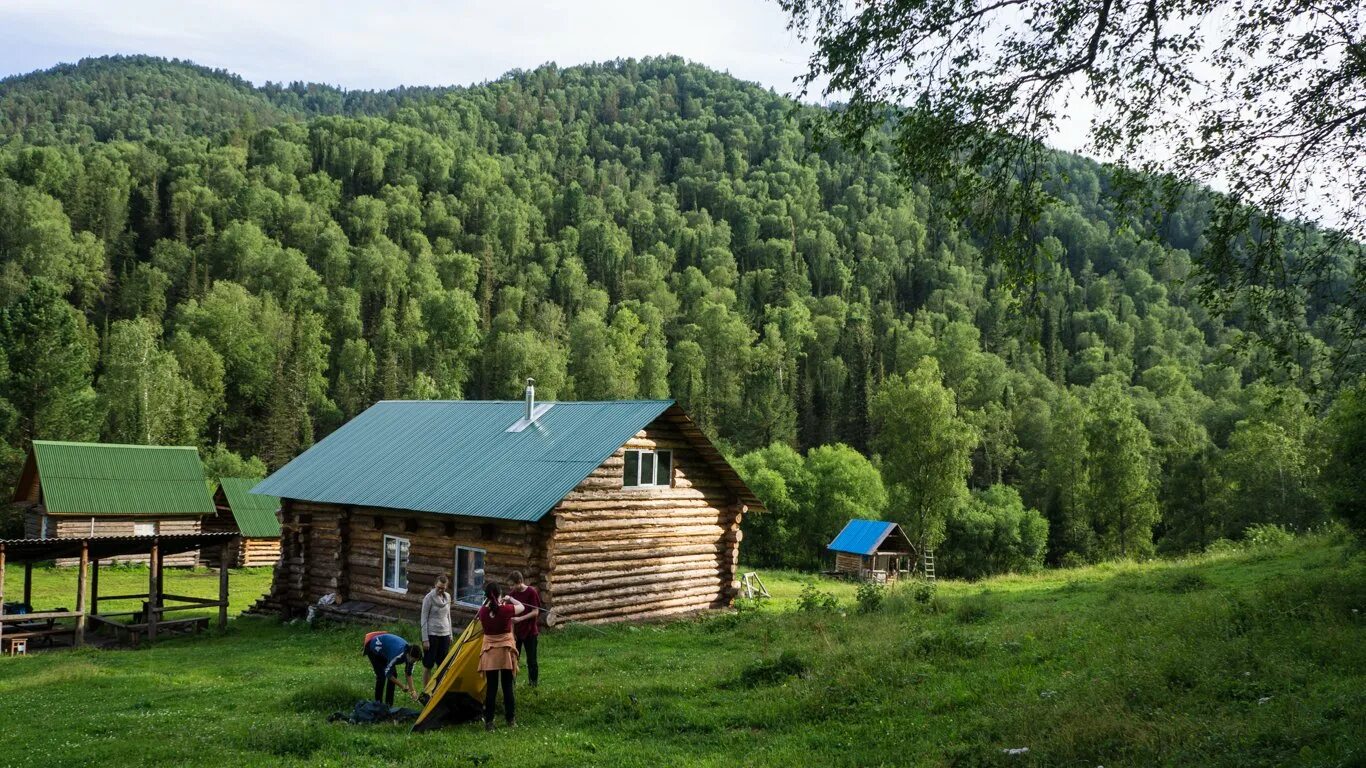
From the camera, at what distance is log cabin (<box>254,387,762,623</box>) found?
24.9 m

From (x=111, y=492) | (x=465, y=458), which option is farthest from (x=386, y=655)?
(x=111, y=492)

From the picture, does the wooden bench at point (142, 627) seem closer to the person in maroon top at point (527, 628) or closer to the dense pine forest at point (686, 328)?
the person in maroon top at point (527, 628)

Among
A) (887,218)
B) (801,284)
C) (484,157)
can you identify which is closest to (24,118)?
(484,157)

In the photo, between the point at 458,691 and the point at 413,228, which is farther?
the point at 413,228

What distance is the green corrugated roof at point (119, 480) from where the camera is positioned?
42.4 metres

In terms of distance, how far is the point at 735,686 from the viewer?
1527 centimetres

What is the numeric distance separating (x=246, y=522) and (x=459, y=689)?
1592 inches

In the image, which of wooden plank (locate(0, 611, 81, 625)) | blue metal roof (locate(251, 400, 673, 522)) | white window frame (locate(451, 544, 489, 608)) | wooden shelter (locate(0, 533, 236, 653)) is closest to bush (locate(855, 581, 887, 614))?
blue metal roof (locate(251, 400, 673, 522))

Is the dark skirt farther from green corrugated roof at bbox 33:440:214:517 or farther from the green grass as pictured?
green corrugated roof at bbox 33:440:214:517

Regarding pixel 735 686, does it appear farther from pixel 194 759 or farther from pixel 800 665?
pixel 194 759

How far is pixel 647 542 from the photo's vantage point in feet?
89.6

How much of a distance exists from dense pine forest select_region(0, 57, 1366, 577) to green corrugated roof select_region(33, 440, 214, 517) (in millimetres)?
9329

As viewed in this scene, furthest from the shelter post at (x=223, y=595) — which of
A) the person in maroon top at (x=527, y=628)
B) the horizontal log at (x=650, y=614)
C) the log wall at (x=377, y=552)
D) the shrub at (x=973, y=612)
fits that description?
the shrub at (x=973, y=612)

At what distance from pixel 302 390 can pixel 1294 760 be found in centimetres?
9108
